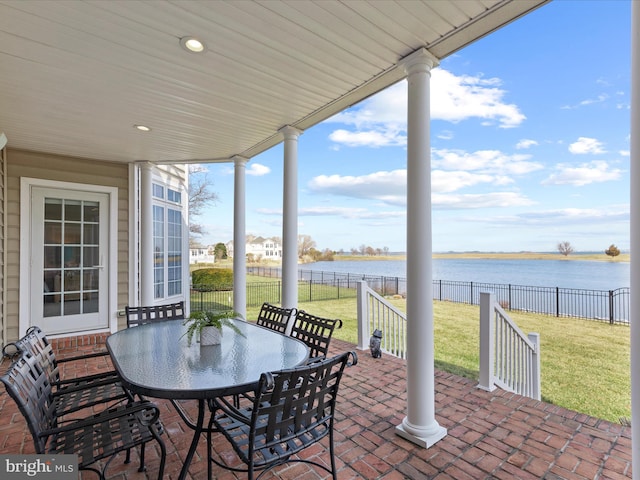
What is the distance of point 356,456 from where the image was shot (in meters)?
2.05

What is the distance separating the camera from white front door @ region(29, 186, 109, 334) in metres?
4.43

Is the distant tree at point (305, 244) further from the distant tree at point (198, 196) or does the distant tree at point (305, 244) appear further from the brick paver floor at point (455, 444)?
the brick paver floor at point (455, 444)

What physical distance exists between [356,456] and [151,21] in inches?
120

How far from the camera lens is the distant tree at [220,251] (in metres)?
12.6

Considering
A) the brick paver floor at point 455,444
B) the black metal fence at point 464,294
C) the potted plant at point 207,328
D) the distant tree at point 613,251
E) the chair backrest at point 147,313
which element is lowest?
the black metal fence at point 464,294

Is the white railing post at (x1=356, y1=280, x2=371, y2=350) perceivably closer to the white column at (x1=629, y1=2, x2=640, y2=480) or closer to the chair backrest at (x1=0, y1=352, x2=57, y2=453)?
the white column at (x1=629, y1=2, x2=640, y2=480)

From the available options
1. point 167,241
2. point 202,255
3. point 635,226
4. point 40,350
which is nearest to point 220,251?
point 202,255

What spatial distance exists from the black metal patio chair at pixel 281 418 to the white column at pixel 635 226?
4.27ft

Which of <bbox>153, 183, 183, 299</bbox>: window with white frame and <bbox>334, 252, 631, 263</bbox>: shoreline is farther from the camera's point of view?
<bbox>334, 252, 631, 263</bbox>: shoreline

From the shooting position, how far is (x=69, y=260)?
15.3 ft

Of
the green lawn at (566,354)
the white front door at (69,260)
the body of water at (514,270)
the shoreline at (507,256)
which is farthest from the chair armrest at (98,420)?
the shoreline at (507,256)

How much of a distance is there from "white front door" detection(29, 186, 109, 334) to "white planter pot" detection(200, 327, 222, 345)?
376cm

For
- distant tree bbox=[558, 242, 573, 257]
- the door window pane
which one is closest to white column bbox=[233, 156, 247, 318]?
the door window pane

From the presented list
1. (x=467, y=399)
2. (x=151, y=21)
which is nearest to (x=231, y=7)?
(x=151, y=21)
